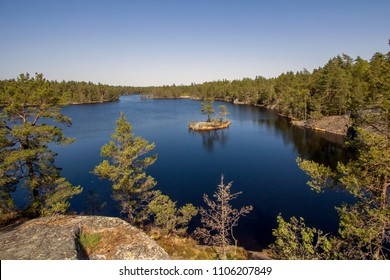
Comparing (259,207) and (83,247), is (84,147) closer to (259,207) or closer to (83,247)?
(259,207)

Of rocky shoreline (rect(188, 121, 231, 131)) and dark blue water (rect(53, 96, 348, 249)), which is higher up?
rocky shoreline (rect(188, 121, 231, 131))

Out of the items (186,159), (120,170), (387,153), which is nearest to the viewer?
(387,153)

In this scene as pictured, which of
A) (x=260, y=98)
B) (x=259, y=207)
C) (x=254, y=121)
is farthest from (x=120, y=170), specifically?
(x=260, y=98)

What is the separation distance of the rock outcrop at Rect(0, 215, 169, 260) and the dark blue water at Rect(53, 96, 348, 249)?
1583 cm

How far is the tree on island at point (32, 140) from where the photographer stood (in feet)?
52.9

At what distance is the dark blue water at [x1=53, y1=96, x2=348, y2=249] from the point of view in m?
31.1

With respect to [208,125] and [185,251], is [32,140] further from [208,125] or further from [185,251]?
[208,125]

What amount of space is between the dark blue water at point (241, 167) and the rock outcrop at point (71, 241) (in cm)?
1583

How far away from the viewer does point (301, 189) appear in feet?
122

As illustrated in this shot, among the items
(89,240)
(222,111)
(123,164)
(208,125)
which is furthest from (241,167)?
(222,111)

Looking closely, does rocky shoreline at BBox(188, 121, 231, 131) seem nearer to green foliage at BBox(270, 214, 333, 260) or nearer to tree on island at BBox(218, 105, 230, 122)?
tree on island at BBox(218, 105, 230, 122)

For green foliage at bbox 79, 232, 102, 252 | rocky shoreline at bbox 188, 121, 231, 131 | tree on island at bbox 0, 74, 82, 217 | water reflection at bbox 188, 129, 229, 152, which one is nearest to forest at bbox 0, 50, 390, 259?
tree on island at bbox 0, 74, 82, 217

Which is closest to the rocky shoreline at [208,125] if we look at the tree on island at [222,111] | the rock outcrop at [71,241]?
the tree on island at [222,111]

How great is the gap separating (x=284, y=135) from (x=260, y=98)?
7633 cm
